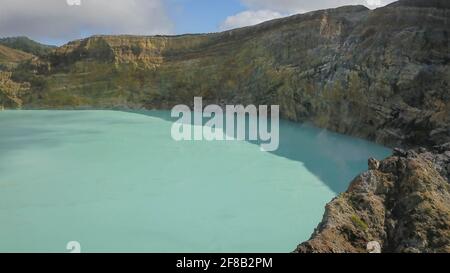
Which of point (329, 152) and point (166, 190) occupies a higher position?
point (329, 152)

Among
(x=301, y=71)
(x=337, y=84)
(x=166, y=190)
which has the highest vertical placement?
(x=301, y=71)

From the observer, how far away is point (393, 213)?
5.79m

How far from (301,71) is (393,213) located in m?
21.0

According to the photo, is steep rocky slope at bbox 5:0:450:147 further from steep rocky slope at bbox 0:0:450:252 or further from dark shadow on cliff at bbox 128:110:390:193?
dark shadow on cliff at bbox 128:110:390:193

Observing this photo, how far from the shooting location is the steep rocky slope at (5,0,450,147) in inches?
696

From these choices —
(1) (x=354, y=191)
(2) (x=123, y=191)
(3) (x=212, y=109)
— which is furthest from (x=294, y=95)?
(1) (x=354, y=191)

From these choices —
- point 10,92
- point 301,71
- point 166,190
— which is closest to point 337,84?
point 301,71

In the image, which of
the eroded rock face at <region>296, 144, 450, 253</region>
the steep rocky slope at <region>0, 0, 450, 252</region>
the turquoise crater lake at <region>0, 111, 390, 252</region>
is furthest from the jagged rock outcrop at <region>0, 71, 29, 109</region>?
the eroded rock face at <region>296, 144, 450, 253</region>

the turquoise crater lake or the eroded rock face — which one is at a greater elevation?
the eroded rock face

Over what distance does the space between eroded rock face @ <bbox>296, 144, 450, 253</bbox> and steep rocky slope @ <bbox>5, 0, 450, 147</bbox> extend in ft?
29.4

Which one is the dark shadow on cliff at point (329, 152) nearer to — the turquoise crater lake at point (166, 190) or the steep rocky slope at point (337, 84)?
the turquoise crater lake at point (166, 190)

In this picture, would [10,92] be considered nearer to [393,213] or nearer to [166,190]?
[166,190]

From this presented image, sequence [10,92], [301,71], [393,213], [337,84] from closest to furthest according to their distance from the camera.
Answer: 1. [393,213]
2. [337,84]
3. [301,71]
4. [10,92]

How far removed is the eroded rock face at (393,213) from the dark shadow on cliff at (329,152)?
4.52 m
